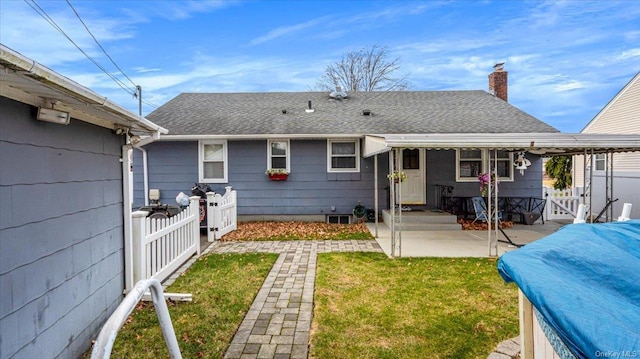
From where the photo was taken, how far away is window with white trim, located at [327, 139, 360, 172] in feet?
35.9

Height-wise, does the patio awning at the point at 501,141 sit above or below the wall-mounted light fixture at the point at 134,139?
above

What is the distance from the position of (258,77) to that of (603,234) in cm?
3031

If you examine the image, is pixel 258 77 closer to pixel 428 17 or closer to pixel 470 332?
pixel 428 17

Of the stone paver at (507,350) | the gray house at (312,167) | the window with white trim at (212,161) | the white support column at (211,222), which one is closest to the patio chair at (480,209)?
the gray house at (312,167)

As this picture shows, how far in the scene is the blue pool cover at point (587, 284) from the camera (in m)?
1.37

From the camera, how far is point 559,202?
11.5 m

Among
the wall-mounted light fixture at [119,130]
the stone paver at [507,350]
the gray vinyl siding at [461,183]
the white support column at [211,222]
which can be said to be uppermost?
the wall-mounted light fixture at [119,130]

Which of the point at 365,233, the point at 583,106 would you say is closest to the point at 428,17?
the point at 583,106

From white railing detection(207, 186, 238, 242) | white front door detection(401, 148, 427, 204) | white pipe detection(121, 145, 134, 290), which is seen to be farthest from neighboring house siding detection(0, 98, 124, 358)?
white front door detection(401, 148, 427, 204)

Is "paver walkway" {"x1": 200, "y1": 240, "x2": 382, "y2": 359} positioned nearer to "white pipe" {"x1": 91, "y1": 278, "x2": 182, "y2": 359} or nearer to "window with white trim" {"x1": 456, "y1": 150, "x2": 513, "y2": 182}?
"white pipe" {"x1": 91, "y1": 278, "x2": 182, "y2": 359}

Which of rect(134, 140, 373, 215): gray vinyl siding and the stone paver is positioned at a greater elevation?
rect(134, 140, 373, 215): gray vinyl siding

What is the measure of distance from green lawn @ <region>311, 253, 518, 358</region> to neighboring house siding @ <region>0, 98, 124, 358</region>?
7.49ft

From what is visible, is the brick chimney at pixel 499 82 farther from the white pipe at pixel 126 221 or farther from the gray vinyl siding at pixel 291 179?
the white pipe at pixel 126 221

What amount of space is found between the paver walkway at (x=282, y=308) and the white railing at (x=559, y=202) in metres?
7.62
